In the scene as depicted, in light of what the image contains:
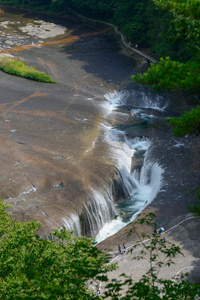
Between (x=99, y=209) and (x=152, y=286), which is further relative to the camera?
(x=99, y=209)

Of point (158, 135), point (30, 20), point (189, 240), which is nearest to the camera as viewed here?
point (189, 240)

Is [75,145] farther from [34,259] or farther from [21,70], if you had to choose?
[34,259]

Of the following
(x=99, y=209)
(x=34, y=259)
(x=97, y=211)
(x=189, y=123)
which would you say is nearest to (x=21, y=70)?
(x=99, y=209)

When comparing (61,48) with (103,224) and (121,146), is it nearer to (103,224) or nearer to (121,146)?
(121,146)

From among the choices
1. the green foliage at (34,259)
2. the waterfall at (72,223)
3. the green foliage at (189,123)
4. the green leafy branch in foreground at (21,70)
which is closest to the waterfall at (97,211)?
the waterfall at (72,223)

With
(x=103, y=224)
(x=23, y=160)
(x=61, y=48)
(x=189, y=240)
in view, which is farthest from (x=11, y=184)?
(x=61, y=48)

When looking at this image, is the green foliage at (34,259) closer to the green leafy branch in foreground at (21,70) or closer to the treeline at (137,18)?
the green leafy branch in foreground at (21,70)
